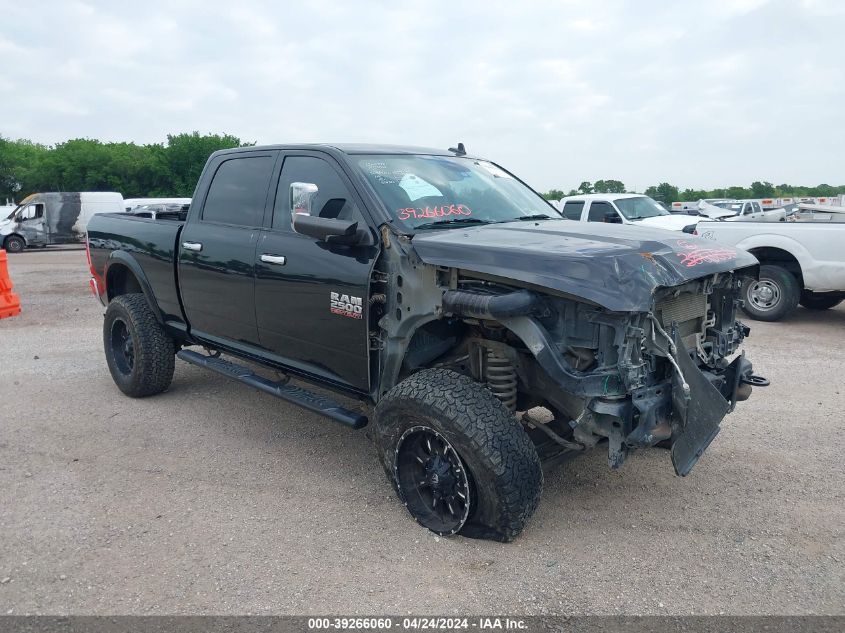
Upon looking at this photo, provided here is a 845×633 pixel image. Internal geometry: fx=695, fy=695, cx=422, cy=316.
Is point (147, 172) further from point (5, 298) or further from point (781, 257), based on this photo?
point (781, 257)

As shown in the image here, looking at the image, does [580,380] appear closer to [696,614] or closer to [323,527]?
[696,614]

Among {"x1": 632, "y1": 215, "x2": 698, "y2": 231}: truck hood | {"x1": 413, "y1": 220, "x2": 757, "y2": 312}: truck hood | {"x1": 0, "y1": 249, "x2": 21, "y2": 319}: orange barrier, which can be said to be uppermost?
{"x1": 413, "y1": 220, "x2": 757, "y2": 312}: truck hood

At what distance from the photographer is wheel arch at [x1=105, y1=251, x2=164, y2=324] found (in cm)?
566

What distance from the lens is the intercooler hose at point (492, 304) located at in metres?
3.11

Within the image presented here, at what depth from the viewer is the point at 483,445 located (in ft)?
10.5

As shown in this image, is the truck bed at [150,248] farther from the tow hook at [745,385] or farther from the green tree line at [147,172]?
the green tree line at [147,172]

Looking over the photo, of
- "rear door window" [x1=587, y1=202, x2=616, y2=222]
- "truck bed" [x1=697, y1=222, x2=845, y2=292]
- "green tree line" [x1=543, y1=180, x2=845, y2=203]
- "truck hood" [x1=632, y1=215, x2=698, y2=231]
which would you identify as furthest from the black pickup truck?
"green tree line" [x1=543, y1=180, x2=845, y2=203]

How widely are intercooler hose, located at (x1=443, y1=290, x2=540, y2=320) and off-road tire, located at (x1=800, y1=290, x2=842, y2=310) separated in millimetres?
7689

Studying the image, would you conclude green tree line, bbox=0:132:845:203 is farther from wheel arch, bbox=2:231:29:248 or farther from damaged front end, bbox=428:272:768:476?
damaged front end, bbox=428:272:768:476

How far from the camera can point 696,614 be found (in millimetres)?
2883

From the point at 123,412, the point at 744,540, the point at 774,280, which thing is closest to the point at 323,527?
the point at 744,540

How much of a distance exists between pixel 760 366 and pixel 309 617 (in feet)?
17.8

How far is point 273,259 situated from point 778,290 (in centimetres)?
696

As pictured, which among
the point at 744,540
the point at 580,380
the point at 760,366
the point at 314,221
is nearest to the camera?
the point at 580,380
